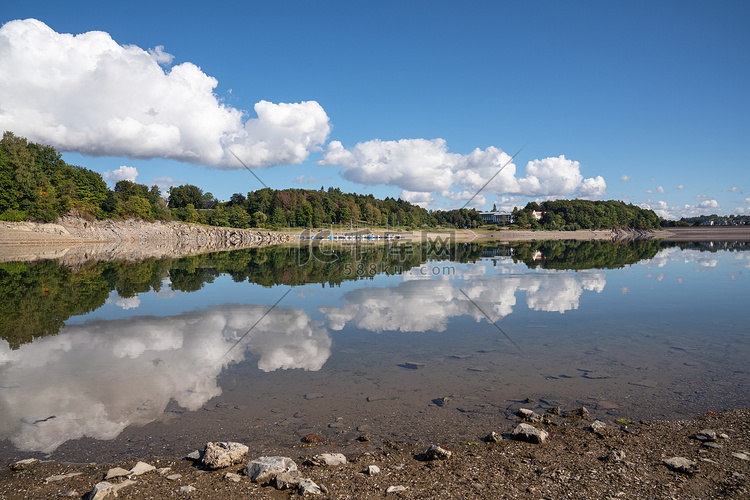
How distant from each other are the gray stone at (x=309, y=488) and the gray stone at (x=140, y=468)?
7.23 feet

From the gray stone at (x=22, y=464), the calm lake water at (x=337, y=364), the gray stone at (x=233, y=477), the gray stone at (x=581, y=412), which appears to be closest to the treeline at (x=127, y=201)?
the calm lake water at (x=337, y=364)

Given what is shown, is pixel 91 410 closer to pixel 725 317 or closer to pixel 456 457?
pixel 456 457

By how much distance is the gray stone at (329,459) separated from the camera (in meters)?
5.75

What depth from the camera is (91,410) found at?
7637 millimetres

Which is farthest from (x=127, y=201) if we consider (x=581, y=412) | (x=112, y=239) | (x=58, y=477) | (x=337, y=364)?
(x=581, y=412)

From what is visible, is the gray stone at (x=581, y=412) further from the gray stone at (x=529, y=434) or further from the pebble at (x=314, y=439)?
the pebble at (x=314, y=439)

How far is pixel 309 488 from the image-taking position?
16.5 feet

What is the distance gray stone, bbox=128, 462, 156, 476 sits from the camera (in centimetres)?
551

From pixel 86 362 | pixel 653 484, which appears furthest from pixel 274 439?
pixel 86 362

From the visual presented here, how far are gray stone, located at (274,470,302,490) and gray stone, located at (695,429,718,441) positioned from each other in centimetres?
619

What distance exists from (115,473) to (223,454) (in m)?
1.37

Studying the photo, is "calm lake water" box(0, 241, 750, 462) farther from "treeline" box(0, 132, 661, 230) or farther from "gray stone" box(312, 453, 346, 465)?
"treeline" box(0, 132, 661, 230)

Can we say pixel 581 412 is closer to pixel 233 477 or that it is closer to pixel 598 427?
pixel 598 427

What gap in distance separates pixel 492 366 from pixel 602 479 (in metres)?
4.86
